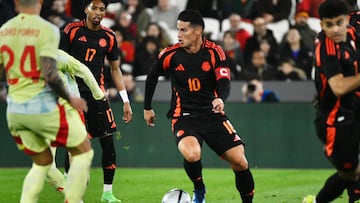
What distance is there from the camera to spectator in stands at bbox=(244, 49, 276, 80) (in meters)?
Answer: 18.8

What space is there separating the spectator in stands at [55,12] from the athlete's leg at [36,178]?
10441mm

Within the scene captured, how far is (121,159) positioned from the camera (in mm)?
17969

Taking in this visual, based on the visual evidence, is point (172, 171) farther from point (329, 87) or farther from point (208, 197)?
point (329, 87)

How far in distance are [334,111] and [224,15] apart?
428 inches

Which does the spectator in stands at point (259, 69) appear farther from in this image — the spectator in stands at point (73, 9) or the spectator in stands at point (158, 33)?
the spectator in stands at point (73, 9)

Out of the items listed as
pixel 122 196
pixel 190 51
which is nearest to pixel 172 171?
pixel 122 196

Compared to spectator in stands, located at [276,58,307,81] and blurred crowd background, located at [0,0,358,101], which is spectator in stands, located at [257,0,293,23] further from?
spectator in stands, located at [276,58,307,81]

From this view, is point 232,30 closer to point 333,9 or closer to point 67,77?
point 67,77

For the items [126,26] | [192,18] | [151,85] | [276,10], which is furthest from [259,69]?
[192,18]

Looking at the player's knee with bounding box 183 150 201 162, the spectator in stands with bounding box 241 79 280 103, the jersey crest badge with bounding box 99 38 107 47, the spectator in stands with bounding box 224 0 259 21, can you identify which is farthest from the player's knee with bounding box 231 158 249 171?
the spectator in stands with bounding box 224 0 259 21

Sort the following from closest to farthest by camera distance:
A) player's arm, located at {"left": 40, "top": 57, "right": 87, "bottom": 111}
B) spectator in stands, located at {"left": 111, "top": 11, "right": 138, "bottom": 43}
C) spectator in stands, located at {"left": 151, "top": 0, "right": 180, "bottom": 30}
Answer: player's arm, located at {"left": 40, "top": 57, "right": 87, "bottom": 111} → spectator in stands, located at {"left": 111, "top": 11, "right": 138, "bottom": 43} → spectator in stands, located at {"left": 151, "top": 0, "right": 180, "bottom": 30}

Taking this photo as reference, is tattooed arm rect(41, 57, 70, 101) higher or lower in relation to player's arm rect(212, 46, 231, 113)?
higher

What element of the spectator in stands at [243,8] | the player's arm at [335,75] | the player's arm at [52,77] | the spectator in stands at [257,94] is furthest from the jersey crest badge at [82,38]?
the spectator in stands at [243,8]

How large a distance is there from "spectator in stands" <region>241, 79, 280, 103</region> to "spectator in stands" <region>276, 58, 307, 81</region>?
1.61 feet
